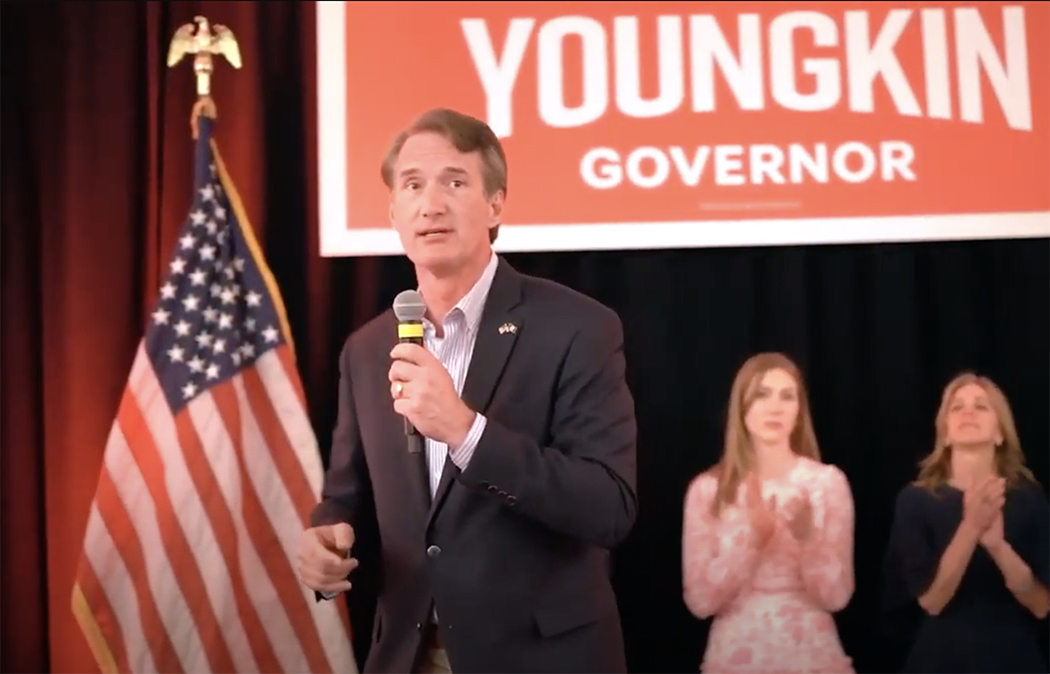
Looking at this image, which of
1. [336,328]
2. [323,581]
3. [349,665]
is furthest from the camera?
[336,328]

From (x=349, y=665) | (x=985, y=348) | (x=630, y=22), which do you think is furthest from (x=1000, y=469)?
(x=349, y=665)

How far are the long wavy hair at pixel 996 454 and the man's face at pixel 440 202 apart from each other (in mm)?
1424

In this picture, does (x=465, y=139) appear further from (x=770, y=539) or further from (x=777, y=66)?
(x=770, y=539)

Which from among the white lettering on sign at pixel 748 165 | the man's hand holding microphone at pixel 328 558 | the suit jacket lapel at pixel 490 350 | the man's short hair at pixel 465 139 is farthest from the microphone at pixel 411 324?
the white lettering on sign at pixel 748 165

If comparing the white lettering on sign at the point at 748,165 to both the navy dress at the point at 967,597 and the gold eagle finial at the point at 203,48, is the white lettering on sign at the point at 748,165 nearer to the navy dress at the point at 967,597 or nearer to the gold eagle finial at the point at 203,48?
the navy dress at the point at 967,597

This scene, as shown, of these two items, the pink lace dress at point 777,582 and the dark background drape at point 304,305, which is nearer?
the pink lace dress at point 777,582

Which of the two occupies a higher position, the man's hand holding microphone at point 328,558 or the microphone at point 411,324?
the microphone at point 411,324

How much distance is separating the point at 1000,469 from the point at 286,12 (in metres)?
2.37

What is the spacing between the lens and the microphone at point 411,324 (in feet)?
5.16

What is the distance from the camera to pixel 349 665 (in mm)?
2463

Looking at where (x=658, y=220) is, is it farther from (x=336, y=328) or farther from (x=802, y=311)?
(x=336, y=328)

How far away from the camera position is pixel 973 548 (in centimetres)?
246

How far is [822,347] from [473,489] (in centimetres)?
138

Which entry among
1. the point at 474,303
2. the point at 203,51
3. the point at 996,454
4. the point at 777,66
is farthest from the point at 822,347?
the point at 203,51
